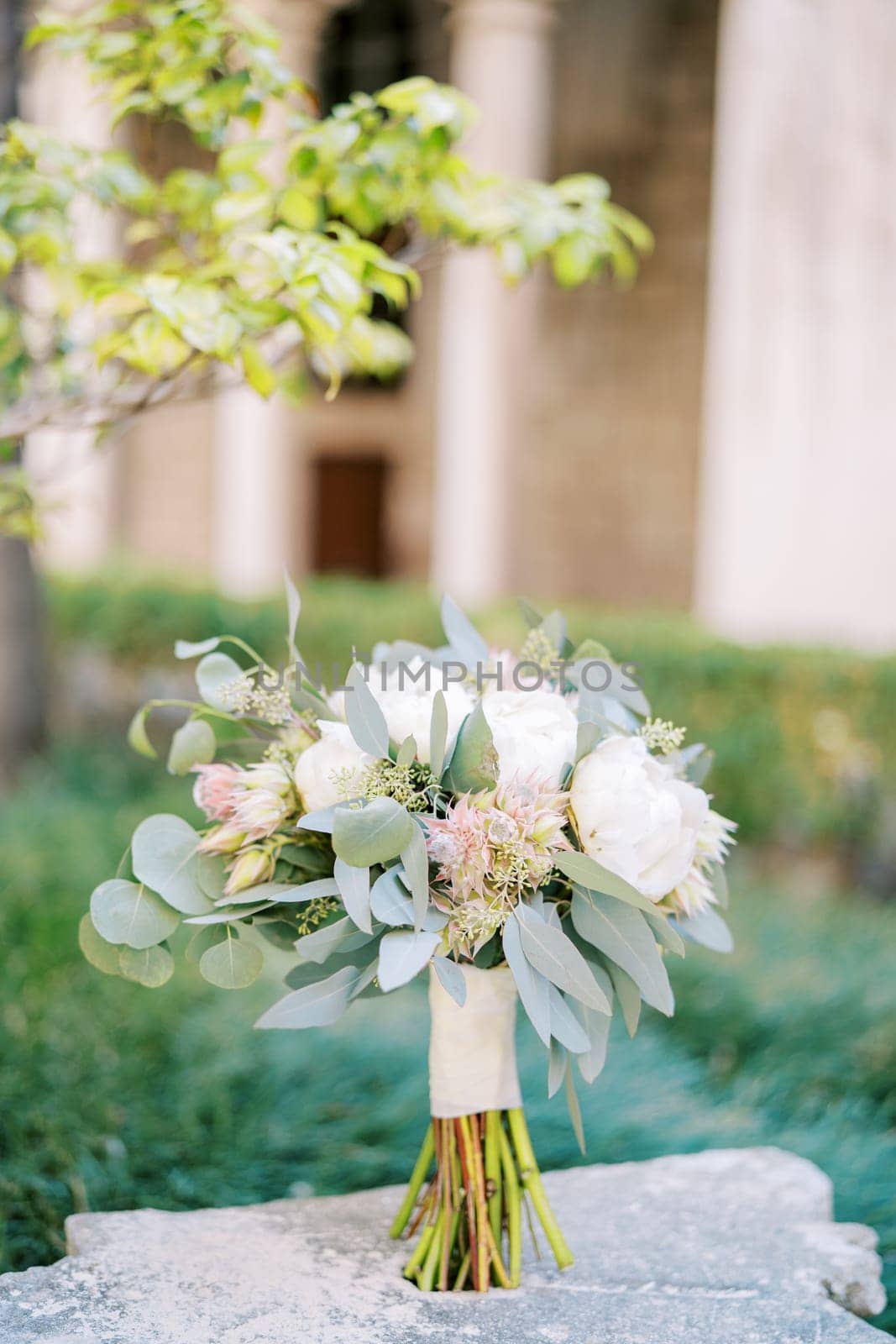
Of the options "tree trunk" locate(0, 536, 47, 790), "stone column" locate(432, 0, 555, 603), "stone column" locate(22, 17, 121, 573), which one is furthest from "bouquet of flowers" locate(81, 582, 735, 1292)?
"stone column" locate(432, 0, 555, 603)

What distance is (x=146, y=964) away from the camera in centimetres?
157

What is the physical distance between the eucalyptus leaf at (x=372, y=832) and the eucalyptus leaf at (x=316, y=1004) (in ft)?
0.52

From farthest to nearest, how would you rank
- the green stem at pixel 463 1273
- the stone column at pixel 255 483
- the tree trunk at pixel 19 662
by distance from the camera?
1. the stone column at pixel 255 483
2. the tree trunk at pixel 19 662
3. the green stem at pixel 463 1273

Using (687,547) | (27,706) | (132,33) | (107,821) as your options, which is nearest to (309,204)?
(132,33)

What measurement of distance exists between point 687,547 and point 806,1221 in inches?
410

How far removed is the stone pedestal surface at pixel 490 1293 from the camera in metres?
1.52

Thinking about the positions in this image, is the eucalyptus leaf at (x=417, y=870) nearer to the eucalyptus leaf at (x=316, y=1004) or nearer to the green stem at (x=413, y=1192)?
the eucalyptus leaf at (x=316, y=1004)

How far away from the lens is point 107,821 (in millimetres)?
5426

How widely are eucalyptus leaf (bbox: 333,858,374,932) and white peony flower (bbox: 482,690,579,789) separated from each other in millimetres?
200

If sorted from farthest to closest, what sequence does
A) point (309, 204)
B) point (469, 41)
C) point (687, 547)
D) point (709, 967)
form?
point (687, 547) < point (469, 41) < point (709, 967) < point (309, 204)

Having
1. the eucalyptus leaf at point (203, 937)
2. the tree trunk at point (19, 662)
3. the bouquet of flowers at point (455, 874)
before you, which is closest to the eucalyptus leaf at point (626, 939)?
the bouquet of flowers at point (455, 874)

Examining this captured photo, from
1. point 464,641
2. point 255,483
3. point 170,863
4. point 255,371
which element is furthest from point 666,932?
point 255,483

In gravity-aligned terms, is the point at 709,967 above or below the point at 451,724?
below

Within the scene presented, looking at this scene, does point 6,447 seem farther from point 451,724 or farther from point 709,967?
point 709,967
